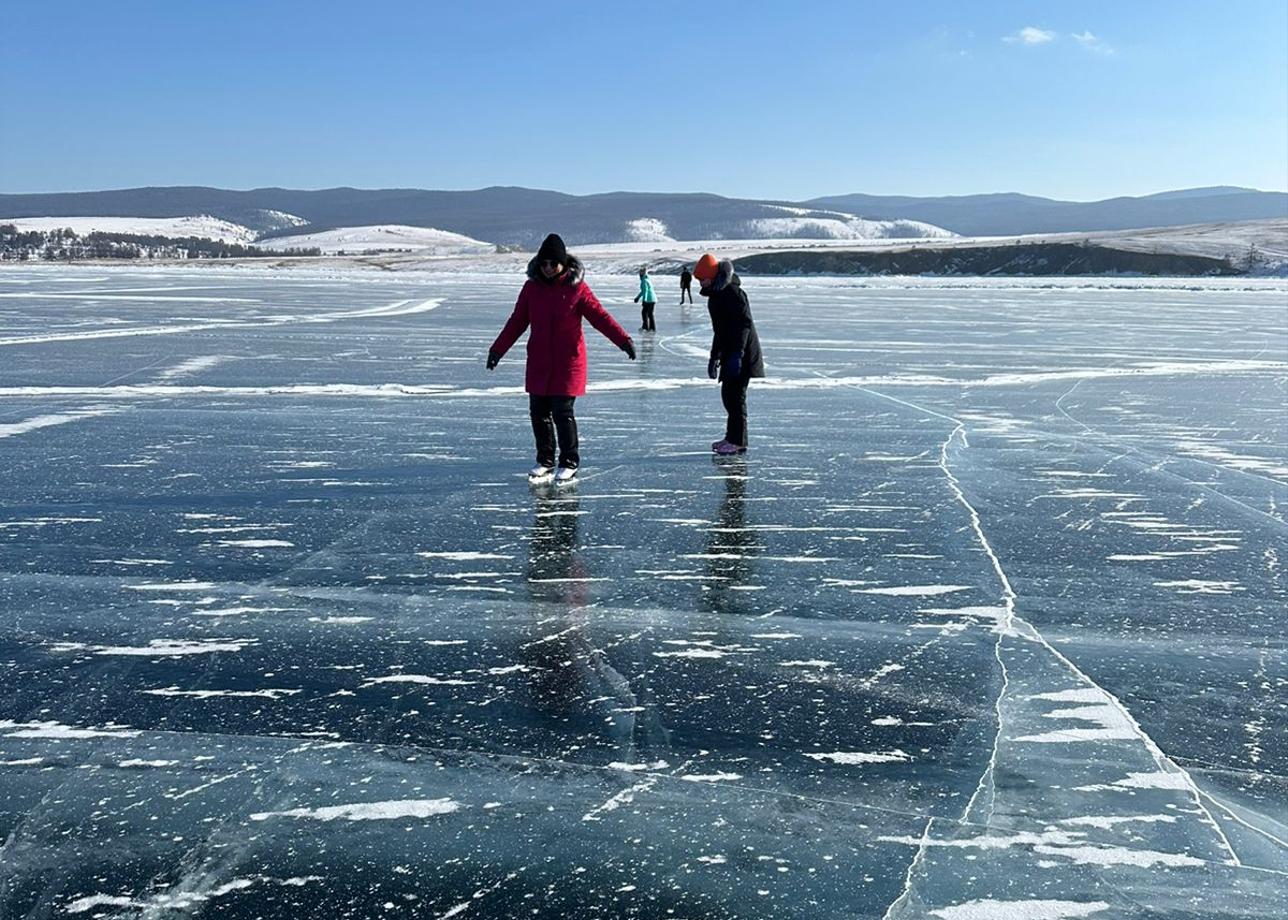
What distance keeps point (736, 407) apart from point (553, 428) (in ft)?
4.19

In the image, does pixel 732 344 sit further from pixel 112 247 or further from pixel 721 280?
pixel 112 247

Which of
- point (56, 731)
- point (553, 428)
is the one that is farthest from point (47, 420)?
point (56, 731)

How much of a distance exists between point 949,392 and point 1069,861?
9.14 meters

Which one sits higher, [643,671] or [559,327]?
[559,327]

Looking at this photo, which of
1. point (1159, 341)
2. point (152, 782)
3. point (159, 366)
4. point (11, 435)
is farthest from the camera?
point (1159, 341)

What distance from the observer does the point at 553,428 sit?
7.11 metres

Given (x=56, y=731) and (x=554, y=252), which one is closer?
(x=56, y=731)

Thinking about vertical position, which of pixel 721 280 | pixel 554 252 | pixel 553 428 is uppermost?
pixel 554 252

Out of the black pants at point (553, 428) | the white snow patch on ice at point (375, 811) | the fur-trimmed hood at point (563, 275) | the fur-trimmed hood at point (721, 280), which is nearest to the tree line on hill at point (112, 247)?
the fur-trimmed hood at point (721, 280)

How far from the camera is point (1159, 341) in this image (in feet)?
59.1

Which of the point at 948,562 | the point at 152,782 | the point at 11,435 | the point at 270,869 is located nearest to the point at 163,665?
the point at 152,782

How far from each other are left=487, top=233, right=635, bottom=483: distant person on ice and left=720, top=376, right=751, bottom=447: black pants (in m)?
0.95

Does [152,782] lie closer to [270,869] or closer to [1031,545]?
[270,869]

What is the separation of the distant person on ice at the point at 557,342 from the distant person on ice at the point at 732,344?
0.91m
